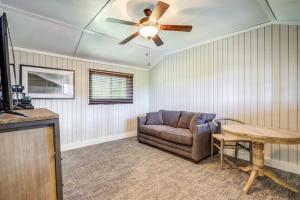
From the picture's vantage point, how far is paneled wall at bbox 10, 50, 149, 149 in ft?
11.1

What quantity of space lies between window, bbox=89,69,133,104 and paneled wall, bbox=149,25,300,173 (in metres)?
1.60

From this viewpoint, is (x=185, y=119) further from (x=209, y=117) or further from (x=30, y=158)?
(x=30, y=158)

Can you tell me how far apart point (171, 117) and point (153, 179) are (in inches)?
78.3

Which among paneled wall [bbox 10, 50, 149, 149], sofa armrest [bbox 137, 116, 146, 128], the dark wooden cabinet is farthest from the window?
the dark wooden cabinet

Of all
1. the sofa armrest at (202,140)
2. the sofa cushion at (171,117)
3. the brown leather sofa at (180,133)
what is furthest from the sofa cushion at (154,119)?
the sofa armrest at (202,140)

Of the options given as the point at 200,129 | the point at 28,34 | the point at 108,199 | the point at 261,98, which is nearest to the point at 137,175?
the point at 108,199

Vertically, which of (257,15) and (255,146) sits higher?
(257,15)

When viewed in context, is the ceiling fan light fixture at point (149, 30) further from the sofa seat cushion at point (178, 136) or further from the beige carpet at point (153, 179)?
the beige carpet at point (153, 179)

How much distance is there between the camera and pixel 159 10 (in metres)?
1.91

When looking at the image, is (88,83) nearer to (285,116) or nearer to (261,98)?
(261,98)

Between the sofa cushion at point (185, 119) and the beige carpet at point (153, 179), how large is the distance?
2.62 ft

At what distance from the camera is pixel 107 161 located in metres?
2.94

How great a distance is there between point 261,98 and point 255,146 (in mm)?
1116

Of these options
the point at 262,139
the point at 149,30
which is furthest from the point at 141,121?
the point at 262,139
